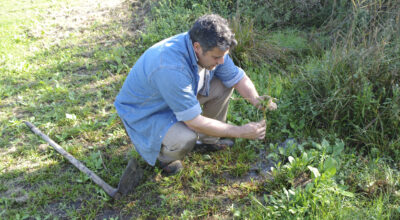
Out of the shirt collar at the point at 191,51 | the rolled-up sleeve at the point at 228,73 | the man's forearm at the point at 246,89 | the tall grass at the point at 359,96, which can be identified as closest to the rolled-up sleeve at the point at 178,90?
the shirt collar at the point at 191,51

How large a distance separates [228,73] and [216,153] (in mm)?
800

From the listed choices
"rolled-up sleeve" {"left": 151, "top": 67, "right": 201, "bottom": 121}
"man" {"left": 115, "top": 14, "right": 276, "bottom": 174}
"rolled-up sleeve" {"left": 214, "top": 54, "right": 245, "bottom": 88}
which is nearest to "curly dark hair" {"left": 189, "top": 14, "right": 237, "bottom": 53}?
"man" {"left": 115, "top": 14, "right": 276, "bottom": 174}

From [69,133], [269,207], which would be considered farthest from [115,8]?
[269,207]

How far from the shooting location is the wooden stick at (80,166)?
8.76ft

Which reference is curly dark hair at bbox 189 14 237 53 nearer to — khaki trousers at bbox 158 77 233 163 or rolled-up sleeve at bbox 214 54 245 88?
rolled-up sleeve at bbox 214 54 245 88

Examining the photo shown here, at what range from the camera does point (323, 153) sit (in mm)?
2590

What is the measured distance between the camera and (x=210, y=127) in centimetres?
248

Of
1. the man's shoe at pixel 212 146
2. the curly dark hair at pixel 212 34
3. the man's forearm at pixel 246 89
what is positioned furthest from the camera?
the man's shoe at pixel 212 146

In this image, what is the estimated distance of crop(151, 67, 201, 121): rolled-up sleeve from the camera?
2.31 meters

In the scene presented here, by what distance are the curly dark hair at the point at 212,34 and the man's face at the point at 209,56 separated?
0.03 meters

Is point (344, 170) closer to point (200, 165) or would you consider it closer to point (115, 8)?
point (200, 165)

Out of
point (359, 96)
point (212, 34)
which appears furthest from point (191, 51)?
point (359, 96)

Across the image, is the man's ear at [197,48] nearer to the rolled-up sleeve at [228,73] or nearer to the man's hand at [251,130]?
the rolled-up sleeve at [228,73]

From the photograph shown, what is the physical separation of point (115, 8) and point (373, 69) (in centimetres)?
551
